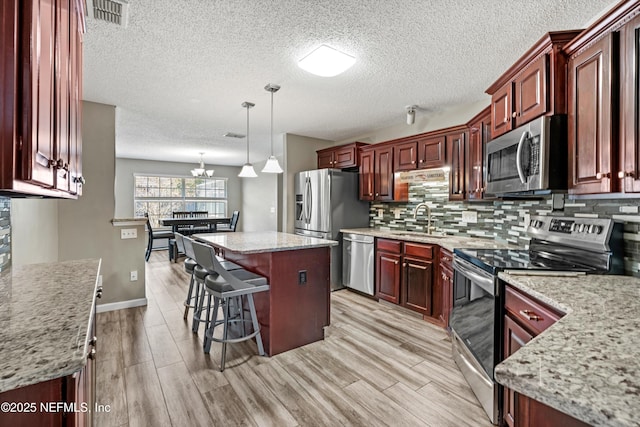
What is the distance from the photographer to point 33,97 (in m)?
0.74

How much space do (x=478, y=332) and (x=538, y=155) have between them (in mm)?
1139

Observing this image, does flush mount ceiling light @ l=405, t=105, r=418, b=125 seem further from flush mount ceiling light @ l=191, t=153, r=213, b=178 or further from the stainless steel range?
flush mount ceiling light @ l=191, t=153, r=213, b=178

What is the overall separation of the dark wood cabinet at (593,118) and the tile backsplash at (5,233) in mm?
3137

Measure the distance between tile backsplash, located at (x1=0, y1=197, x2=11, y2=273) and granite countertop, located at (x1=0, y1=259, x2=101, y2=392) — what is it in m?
0.07

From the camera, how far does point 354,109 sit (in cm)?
373

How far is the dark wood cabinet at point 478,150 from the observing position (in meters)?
2.79

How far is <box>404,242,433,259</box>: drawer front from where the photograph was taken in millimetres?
3223

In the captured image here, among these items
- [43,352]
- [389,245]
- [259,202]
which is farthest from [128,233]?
[259,202]

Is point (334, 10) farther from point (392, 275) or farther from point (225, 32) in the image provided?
point (392, 275)

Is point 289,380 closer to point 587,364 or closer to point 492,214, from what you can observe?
point 587,364

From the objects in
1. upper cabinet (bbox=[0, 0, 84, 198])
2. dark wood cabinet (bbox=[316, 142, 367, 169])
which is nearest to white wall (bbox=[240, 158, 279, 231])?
dark wood cabinet (bbox=[316, 142, 367, 169])

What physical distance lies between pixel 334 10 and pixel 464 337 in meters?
2.33

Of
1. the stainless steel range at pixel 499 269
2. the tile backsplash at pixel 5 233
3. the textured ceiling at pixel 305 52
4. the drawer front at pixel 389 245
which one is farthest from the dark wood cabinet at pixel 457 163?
the tile backsplash at pixel 5 233

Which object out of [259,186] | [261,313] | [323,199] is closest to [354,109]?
[323,199]
